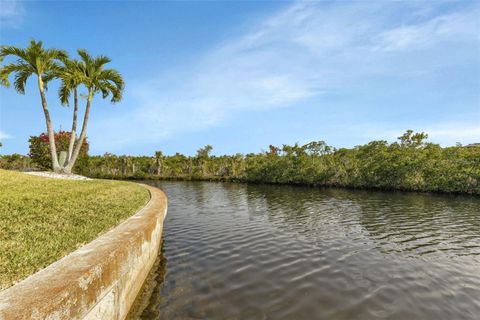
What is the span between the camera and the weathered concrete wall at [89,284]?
2631 millimetres

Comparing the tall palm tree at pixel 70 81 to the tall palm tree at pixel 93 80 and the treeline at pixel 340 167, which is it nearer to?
the tall palm tree at pixel 93 80

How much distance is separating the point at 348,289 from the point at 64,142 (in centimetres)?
3660

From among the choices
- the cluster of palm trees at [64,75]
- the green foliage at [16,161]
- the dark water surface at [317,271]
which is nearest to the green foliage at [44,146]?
the cluster of palm trees at [64,75]

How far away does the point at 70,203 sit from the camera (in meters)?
7.49

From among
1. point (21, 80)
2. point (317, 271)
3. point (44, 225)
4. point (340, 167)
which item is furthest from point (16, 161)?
point (317, 271)

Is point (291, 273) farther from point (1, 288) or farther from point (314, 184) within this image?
point (314, 184)

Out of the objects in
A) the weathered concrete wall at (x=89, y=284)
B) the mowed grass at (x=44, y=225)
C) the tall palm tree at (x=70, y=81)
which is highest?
the tall palm tree at (x=70, y=81)

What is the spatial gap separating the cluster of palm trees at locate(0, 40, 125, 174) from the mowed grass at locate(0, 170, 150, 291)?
13.9 meters

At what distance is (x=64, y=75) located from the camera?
19.7 m

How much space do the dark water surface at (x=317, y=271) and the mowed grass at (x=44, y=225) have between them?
1806 mm

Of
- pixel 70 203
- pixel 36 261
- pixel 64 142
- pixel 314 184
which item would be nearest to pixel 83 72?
pixel 64 142

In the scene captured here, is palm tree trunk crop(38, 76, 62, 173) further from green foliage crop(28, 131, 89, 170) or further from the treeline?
the treeline

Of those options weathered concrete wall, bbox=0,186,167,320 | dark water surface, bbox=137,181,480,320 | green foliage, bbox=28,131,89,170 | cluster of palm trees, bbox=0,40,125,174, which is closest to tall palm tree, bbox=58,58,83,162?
cluster of palm trees, bbox=0,40,125,174

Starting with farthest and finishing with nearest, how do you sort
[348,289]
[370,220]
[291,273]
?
[370,220] → [291,273] → [348,289]
